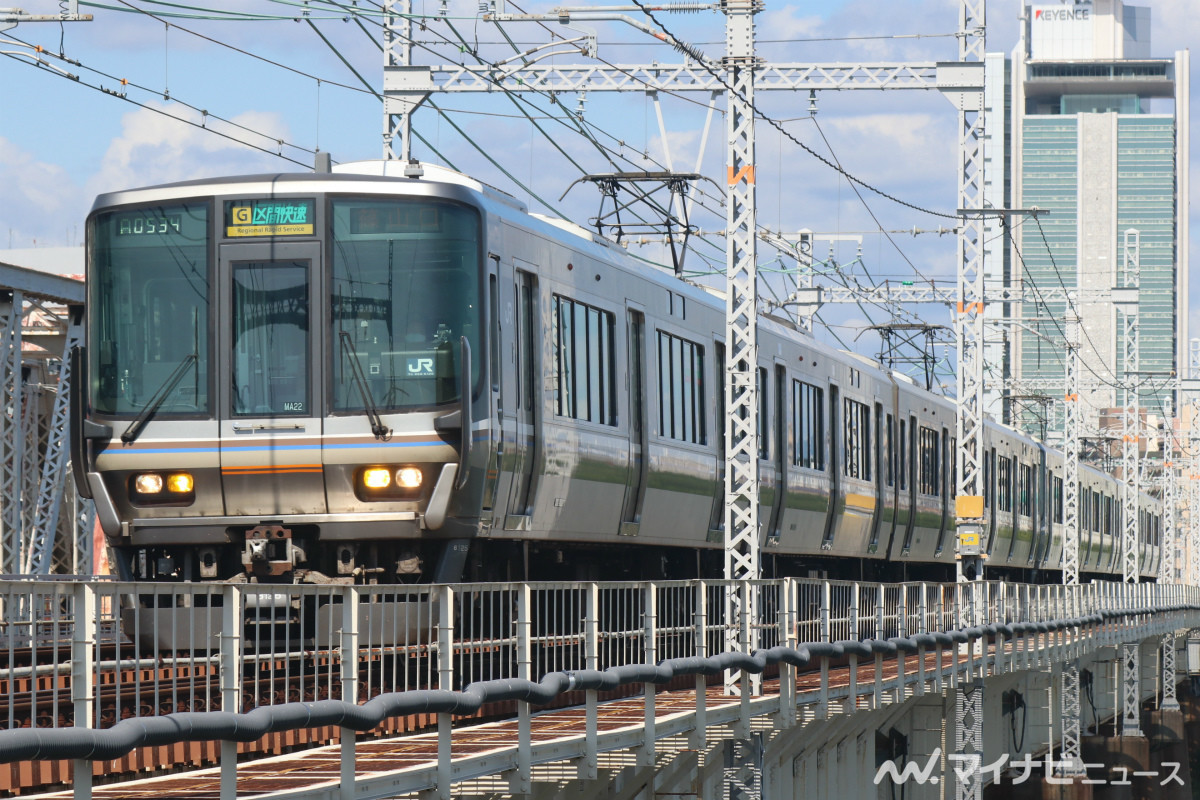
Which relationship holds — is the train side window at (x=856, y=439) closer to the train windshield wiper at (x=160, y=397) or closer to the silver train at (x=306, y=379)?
the silver train at (x=306, y=379)

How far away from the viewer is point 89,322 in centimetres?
1447

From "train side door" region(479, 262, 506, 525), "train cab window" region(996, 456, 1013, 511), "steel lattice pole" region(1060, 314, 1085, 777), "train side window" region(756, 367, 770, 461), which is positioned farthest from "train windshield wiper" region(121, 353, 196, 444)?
"train cab window" region(996, 456, 1013, 511)

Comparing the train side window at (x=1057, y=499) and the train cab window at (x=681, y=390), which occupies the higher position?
the train cab window at (x=681, y=390)

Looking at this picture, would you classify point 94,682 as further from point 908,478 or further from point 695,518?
point 908,478

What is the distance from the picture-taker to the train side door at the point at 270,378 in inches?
559

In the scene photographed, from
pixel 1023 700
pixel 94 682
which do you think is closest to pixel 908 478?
pixel 1023 700

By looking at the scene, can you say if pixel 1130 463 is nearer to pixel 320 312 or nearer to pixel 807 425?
pixel 807 425

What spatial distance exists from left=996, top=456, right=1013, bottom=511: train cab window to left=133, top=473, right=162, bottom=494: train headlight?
94.8 ft

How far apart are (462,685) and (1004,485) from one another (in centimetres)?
3248

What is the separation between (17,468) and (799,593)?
12.7 m

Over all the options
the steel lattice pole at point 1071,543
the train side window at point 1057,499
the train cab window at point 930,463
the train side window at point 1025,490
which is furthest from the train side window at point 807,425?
the train side window at point 1057,499

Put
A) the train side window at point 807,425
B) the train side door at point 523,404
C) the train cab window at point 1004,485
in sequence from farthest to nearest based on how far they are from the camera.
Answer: the train cab window at point 1004,485 → the train side window at point 807,425 → the train side door at point 523,404

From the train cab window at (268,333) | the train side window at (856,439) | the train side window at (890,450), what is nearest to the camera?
the train cab window at (268,333)

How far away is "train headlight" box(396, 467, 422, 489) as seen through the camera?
46.4 ft
